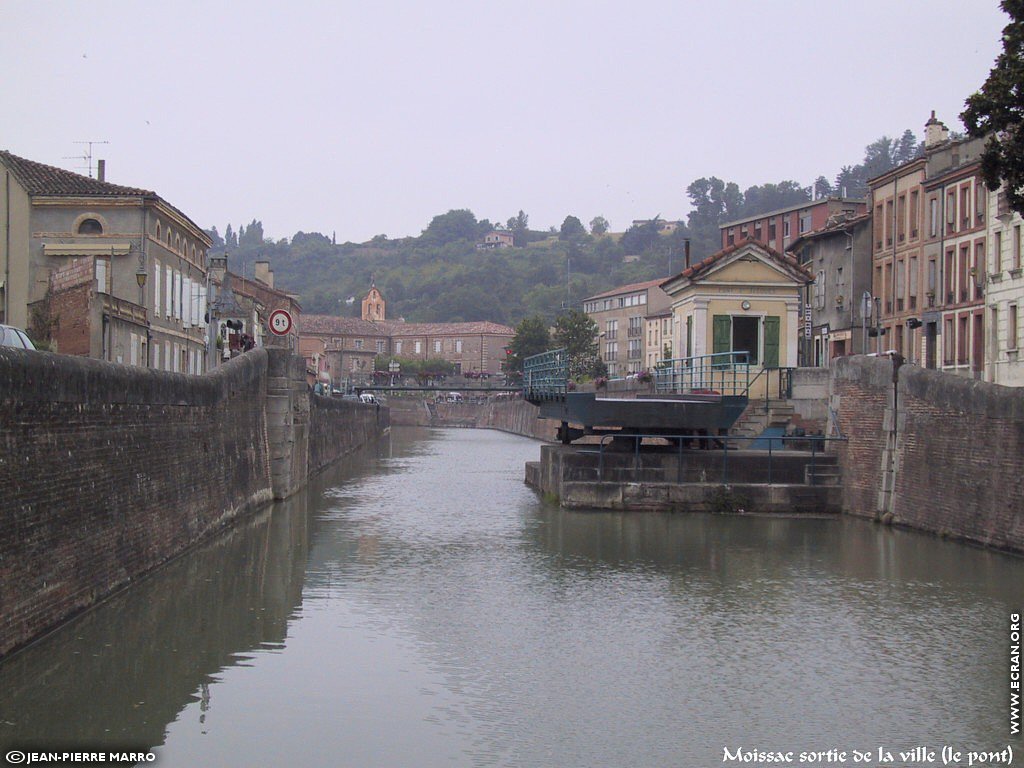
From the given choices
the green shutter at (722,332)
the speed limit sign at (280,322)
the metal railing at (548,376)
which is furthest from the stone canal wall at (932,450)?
the speed limit sign at (280,322)

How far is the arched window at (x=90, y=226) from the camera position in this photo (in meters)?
48.4

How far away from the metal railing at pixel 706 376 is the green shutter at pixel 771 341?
3.33 ft

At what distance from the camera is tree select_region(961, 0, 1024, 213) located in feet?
→ 63.9

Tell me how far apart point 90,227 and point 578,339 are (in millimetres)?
65345

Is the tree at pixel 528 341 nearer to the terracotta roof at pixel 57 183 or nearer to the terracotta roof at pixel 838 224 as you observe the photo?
the terracotta roof at pixel 838 224

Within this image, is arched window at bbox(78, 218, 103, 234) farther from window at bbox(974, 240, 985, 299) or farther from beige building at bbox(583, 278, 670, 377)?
beige building at bbox(583, 278, 670, 377)

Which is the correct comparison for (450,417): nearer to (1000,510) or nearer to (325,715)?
(1000,510)

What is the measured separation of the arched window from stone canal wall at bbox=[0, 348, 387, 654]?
23.2 metres

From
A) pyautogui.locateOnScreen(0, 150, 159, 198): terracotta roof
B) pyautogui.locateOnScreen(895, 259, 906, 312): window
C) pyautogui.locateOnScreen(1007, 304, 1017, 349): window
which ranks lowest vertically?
pyautogui.locateOnScreen(1007, 304, 1017, 349): window

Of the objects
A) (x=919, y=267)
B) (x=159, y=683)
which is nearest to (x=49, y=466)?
(x=159, y=683)

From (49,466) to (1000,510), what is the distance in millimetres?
16162

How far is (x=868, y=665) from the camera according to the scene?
14.4 meters

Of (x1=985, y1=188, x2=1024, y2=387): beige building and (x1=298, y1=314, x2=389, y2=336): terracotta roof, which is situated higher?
(x1=298, y1=314, x2=389, y2=336): terracotta roof

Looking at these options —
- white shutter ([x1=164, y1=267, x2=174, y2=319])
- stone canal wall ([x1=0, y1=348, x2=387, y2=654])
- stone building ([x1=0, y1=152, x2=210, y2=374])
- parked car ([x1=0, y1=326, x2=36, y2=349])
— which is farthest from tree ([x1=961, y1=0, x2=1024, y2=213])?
white shutter ([x1=164, y1=267, x2=174, y2=319])
